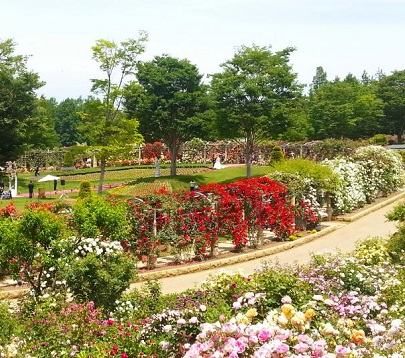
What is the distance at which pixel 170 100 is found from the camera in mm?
36625

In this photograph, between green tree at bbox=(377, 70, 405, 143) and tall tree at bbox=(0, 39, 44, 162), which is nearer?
tall tree at bbox=(0, 39, 44, 162)

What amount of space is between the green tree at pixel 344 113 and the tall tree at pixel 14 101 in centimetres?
3302

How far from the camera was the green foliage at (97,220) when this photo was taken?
35.3ft

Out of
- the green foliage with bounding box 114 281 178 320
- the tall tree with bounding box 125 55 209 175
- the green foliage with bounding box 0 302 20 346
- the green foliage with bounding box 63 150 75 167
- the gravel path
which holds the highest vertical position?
the tall tree with bounding box 125 55 209 175

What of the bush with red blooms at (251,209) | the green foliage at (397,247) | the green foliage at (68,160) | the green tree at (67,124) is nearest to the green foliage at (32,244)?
the bush with red blooms at (251,209)

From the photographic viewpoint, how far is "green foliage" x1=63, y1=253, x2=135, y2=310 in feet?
30.1

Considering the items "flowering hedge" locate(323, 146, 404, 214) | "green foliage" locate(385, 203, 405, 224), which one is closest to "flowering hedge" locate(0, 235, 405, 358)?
"green foliage" locate(385, 203, 405, 224)

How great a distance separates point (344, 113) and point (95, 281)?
55557 mm

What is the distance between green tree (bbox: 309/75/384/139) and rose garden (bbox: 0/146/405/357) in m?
45.6

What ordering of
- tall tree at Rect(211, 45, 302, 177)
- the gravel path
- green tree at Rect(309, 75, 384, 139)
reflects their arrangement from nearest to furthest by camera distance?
1. the gravel path
2. tall tree at Rect(211, 45, 302, 177)
3. green tree at Rect(309, 75, 384, 139)

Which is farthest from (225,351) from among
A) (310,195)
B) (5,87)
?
(5,87)

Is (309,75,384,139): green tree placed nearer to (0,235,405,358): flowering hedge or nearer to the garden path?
the garden path

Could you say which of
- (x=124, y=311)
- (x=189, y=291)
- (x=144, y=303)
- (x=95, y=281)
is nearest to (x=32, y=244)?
(x=95, y=281)

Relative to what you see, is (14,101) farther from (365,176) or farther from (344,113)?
(344,113)
